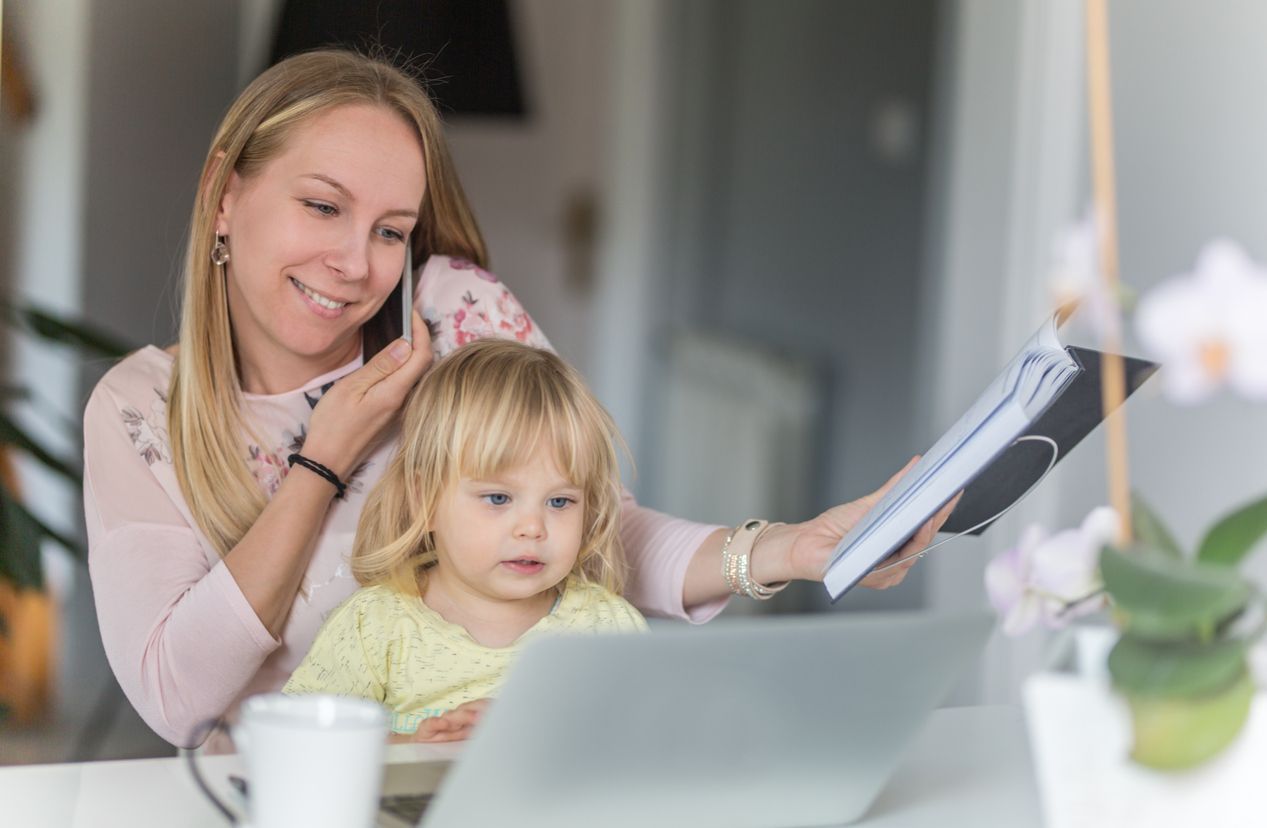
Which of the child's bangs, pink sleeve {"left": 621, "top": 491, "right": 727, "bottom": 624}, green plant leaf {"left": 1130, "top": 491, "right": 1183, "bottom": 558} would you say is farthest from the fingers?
green plant leaf {"left": 1130, "top": 491, "right": 1183, "bottom": 558}

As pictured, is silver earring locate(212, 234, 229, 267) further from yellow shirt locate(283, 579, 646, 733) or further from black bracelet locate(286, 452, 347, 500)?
yellow shirt locate(283, 579, 646, 733)

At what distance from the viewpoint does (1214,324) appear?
75 cm

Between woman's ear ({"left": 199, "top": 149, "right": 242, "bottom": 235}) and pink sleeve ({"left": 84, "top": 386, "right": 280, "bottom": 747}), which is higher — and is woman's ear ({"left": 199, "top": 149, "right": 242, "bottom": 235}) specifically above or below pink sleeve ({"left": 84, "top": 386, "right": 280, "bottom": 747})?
above

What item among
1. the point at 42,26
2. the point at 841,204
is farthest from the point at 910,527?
the point at 841,204

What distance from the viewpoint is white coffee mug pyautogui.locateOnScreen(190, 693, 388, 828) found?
0.71 metres

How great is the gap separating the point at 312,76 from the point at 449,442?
15.6 inches

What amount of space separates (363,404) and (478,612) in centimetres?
21

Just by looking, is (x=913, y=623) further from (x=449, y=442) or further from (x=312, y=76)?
(x=312, y=76)

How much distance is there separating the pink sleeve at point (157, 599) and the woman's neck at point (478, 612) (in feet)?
0.47

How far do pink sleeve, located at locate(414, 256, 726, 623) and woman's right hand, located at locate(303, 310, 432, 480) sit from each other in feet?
0.30

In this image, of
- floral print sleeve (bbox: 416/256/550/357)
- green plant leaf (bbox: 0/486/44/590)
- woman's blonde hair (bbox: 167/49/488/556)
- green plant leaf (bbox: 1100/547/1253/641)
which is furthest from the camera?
green plant leaf (bbox: 0/486/44/590)

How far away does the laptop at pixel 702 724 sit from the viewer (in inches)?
27.9

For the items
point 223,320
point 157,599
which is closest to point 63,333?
point 223,320

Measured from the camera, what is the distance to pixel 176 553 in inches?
49.0
